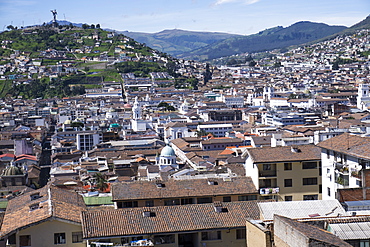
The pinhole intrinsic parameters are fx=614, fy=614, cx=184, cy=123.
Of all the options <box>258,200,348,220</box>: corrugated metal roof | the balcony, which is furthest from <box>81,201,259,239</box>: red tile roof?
the balcony

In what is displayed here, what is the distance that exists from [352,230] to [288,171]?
30.5ft

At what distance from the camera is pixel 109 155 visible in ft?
172

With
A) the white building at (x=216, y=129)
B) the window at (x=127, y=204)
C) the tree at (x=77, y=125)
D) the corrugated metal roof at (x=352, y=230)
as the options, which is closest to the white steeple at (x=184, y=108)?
the tree at (x=77, y=125)

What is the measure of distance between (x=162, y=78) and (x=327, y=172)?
108 meters

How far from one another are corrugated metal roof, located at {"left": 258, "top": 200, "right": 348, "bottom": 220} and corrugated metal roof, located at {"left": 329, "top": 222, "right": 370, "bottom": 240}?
80.7 inches

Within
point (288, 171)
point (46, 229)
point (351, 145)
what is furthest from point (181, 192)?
point (351, 145)

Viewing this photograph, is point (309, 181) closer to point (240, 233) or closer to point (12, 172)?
point (240, 233)

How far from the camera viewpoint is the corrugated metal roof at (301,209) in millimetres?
13645

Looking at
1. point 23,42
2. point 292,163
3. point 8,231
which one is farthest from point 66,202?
point 23,42

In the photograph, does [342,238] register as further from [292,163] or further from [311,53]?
[311,53]

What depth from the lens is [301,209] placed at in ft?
46.0

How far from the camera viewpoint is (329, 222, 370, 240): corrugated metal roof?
10.9 metres

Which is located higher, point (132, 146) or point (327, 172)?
point (327, 172)

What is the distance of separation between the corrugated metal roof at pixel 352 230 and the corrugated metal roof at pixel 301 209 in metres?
2.05
